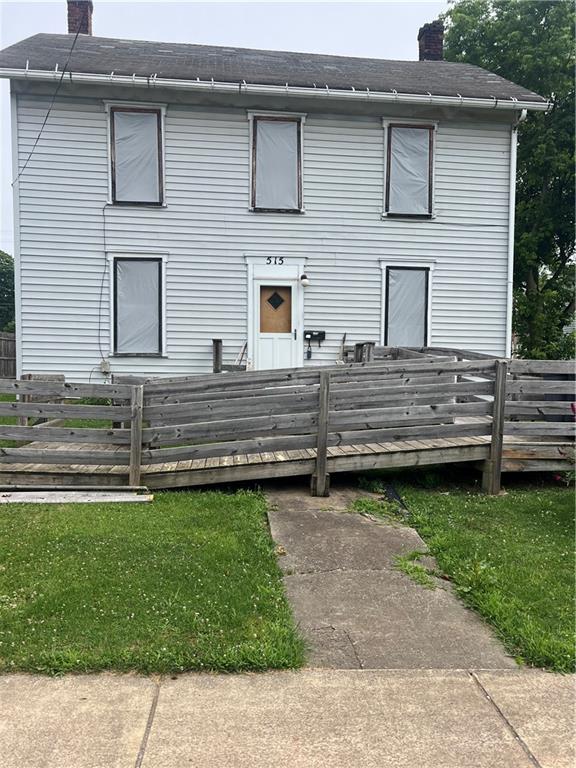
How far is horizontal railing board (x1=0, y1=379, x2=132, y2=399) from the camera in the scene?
613 cm

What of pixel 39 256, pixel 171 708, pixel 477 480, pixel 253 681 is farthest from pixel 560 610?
pixel 39 256

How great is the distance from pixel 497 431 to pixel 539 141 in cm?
1851

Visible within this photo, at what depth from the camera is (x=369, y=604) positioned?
12.7 feet

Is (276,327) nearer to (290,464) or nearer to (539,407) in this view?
(290,464)

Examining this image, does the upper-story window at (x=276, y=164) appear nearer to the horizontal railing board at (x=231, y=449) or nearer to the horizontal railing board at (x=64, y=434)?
the horizontal railing board at (x=231, y=449)

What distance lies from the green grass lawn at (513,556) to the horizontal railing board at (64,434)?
2.74 metres

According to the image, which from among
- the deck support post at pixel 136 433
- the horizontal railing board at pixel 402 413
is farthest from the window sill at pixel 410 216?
the deck support post at pixel 136 433

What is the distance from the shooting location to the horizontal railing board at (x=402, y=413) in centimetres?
646

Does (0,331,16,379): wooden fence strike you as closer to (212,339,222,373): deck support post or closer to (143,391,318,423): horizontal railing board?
(212,339,222,373): deck support post

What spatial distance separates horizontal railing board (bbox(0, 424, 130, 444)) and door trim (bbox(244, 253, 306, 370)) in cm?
588

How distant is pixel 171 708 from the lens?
270 centimetres

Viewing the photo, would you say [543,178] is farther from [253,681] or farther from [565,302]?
[253,681]

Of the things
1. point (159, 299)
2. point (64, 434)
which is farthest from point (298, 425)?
point (159, 299)

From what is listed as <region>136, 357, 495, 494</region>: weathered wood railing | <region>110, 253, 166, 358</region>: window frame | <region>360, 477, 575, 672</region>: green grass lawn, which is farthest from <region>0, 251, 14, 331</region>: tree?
<region>360, 477, 575, 672</region>: green grass lawn
